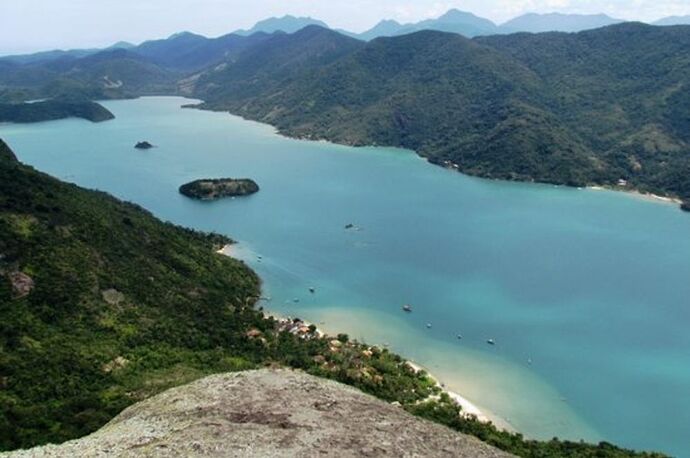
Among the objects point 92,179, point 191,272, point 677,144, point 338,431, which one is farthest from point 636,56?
point 338,431

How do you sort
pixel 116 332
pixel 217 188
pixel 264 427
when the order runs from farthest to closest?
pixel 217 188
pixel 116 332
pixel 264 427

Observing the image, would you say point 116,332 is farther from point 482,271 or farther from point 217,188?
point 217,188

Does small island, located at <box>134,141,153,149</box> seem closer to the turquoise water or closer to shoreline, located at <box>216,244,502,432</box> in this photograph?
the turquoise water

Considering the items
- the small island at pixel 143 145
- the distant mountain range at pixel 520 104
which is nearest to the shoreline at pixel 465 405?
the distant mountain range at pixel 520 104

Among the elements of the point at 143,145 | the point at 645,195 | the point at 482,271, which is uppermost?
the point at 645,195

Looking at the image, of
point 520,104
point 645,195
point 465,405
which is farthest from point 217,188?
point 520,104

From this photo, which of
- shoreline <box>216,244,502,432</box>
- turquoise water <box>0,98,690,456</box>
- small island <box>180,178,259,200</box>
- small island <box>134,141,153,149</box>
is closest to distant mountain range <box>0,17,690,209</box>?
turquoise water <box>0,98,690,456</box>
